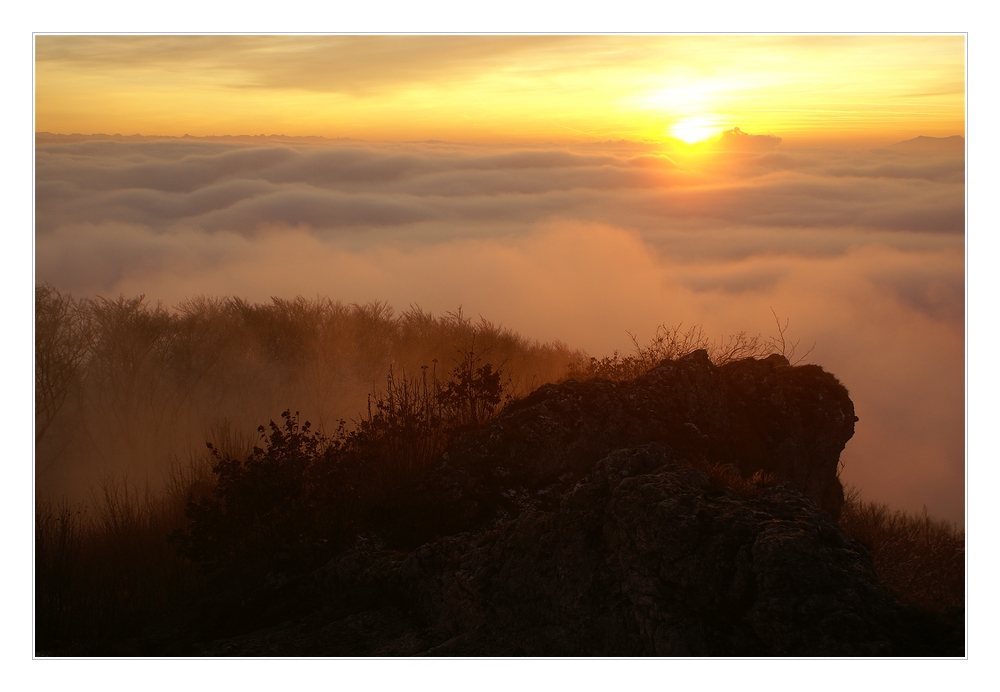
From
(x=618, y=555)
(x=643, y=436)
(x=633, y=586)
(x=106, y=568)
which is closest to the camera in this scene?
(x=633, y=586)

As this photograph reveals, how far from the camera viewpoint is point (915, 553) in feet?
21.7

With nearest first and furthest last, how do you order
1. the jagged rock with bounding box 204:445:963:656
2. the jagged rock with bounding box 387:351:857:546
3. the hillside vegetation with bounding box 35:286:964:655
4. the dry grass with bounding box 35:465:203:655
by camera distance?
the jagged rock with bounding box 204:445:963:656 < the dry grass with bounding box 35:465:203:655 < the hillside vegetation with bounding box 35:286:964:655 < the jagged rock with bounding box 387:351:857:546

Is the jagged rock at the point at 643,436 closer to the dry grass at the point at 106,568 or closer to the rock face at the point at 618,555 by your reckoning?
the rock face at the point at 618,555

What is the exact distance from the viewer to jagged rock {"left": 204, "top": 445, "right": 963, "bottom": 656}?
4996mm

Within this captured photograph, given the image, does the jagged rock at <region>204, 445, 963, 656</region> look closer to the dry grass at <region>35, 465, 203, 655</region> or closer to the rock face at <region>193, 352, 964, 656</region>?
the rock face at <region>193, 352, 964, 656</region>

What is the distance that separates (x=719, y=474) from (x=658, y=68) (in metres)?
3.13

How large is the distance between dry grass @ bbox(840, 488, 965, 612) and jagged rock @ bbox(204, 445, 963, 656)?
85 cm

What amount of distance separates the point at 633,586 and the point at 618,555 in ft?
0.72

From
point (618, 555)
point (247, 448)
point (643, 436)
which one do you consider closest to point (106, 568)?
point (247, 448)

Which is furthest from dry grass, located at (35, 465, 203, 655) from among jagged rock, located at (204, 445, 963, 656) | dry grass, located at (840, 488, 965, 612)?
dry grass, located at (840, 488, 965, 612)

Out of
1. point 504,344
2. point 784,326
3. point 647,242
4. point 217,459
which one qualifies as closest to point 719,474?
point 784,326

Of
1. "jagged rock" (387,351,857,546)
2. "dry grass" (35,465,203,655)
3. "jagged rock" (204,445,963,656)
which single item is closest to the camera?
"jagged rock" (204,445,963,656)

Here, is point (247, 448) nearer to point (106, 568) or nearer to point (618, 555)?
point (106, 568)

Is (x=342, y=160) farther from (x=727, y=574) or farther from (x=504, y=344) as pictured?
(x=727, y=574)
